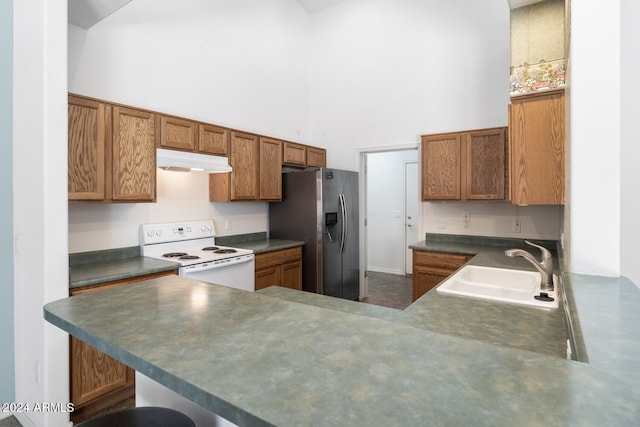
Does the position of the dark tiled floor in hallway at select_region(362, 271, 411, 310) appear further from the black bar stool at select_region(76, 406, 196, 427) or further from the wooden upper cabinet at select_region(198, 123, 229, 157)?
the black bar stool at select_region(76, 406, 196, 427)

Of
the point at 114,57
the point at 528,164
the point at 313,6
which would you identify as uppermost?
Answer: the point at 313,6

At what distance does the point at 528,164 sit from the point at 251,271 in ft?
8.47

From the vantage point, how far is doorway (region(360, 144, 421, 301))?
20.1 ft

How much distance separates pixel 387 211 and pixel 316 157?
2223 mm

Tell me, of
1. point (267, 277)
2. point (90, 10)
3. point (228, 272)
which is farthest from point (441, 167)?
point (90, 10)

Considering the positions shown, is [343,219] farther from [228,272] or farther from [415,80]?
[415,80]

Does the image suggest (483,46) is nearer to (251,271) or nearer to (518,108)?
(518,108)

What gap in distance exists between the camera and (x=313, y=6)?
5031 millimetres

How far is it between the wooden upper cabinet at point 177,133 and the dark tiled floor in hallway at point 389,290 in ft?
10.2

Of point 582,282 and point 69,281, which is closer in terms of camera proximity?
point 582,282

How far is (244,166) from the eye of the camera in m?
3.69

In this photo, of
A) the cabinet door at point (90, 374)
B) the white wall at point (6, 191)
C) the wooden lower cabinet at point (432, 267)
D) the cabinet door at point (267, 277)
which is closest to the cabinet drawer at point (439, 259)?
the wooden lower cabinet at point (432, 267)

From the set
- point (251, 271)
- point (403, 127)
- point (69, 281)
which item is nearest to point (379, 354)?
point (69, 281)

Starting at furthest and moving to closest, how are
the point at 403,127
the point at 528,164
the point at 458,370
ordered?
the point at 403,127 < the point at 528,164 < the point at 458,370
